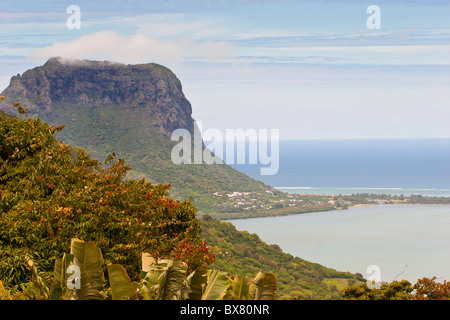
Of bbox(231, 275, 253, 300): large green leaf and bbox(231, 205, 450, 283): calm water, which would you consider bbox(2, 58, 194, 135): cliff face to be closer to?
bbox(231, 205, 450, 283): calm water

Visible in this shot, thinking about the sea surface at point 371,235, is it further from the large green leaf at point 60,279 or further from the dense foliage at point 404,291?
the large green leaf at point 60,279

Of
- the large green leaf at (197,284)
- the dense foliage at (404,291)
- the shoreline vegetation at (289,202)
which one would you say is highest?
the large green leaf at (197,284)

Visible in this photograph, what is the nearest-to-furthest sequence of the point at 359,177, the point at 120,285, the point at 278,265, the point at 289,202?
the point at 120,285, the point at 278,265, the point at 289,202, the point at 359,177

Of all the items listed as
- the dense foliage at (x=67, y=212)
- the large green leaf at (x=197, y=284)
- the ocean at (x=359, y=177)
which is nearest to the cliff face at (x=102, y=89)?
the ocean at (x=359, y=177)

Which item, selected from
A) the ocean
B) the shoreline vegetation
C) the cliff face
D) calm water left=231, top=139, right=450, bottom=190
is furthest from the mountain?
calm water left=231, top=139, right=450, bottom=190

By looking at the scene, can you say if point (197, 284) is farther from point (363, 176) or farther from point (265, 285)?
point (363, 176)

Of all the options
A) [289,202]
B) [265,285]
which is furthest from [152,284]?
[289,202]
